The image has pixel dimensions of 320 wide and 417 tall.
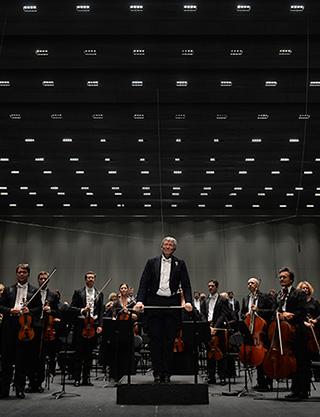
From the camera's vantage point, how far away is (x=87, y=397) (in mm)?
5953

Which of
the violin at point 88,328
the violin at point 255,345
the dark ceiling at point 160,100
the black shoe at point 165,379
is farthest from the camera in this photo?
the dark ceiling at point 160,100

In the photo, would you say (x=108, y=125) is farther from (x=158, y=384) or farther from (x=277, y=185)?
(x=158, y=384)

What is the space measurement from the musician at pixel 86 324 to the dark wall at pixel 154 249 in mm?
13157

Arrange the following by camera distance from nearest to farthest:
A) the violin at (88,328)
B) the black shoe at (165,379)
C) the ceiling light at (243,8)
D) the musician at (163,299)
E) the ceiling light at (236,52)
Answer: the black shoe at (165,379)
the musician at (163,299)
the violin at (88,328)
the ceiling light at (243,8)
the ceiling light at (236,52)

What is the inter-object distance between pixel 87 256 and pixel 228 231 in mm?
6256

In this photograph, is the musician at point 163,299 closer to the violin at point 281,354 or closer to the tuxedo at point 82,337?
the violin at point 281,354

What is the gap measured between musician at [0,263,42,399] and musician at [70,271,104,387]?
1463 millimetres

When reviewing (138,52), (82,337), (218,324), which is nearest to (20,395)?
(82,337)

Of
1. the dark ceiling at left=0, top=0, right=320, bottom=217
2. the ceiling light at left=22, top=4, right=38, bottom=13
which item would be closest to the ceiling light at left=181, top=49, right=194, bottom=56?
the dark ceiling at left=0, top=0, right=320, bottom=217

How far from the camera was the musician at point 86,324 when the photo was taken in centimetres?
737

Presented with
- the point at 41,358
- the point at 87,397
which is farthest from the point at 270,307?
the point at 41,358

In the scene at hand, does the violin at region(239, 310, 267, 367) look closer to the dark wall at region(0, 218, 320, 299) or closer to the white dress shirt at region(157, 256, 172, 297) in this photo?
the white dress shirt at region(157, 256, 172, 297)

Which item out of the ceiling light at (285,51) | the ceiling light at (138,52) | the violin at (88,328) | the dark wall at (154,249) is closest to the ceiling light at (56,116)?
the ceiling light at (138,52)

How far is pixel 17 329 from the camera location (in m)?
5.67
